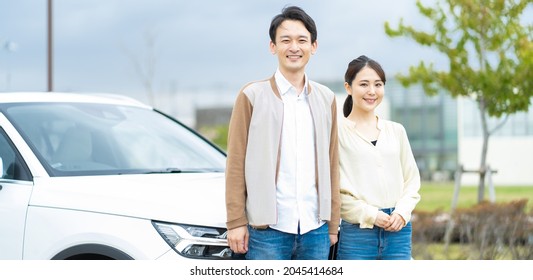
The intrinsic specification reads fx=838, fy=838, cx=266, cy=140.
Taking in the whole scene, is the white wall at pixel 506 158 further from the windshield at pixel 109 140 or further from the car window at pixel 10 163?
the car window at pixel 10 163

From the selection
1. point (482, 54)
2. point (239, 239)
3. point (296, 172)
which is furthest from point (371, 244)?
point (482, 54)

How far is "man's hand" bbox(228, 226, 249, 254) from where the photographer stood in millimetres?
3889

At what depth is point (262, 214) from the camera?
12.6ft

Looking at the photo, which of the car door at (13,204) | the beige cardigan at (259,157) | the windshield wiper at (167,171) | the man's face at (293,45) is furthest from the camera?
the windshield wiper at (167,171)

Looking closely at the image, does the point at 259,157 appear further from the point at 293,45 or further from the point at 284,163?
the point at 293,45

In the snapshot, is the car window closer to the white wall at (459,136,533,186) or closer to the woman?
the woman

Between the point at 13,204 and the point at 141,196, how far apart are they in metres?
0.83

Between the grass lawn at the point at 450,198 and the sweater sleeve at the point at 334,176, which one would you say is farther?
the grass lawn at the point at 450,198

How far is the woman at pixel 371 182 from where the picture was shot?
165 inches

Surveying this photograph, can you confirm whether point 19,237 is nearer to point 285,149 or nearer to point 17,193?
point 17,193

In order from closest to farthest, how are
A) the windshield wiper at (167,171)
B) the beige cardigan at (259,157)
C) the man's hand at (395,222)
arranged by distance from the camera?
1. the beige cardigan at (259,157)
2. the man's hand at (395,222)
3. the windshield wiper at (167,171)

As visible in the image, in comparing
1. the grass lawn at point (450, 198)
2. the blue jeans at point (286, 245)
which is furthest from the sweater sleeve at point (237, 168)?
the grass lawn at point (450, 198)

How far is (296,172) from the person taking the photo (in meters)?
3.94

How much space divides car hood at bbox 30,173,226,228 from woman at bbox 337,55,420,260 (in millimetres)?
682
